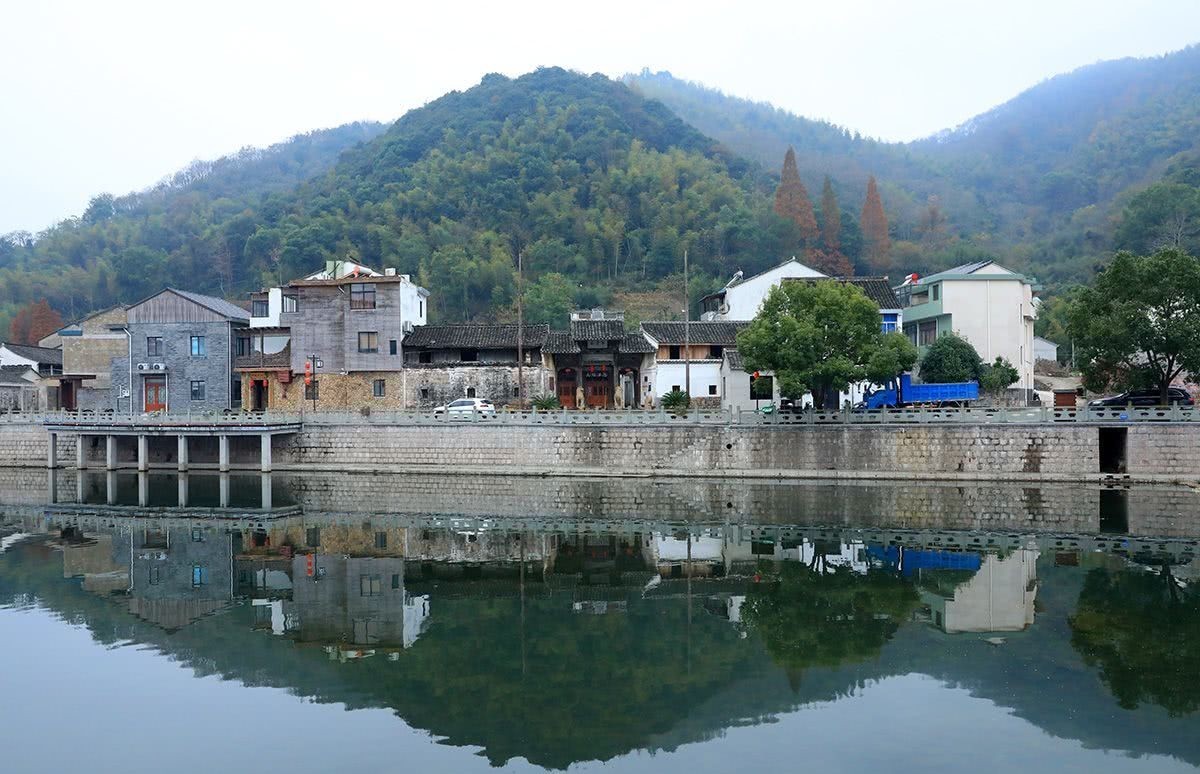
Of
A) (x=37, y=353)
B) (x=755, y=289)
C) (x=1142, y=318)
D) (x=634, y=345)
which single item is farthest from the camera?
(x=37, y=353)

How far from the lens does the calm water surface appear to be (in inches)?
538

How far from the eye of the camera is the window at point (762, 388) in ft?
152

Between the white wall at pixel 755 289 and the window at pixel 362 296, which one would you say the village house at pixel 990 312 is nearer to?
the white wall at pixel 755 289

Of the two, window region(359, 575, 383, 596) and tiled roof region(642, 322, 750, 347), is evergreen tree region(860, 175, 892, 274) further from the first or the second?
window region(359, 575, 383, 596)

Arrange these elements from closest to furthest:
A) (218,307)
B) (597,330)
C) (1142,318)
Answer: (1142,318)
(597,330)
(218,307)

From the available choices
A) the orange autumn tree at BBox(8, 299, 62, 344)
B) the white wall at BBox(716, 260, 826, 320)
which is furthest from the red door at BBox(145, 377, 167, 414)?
the orange autumn tree at BBox(8, 299, 62, 344)

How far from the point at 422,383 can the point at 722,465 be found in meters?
17.7

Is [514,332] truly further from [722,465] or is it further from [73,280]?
[73,280]

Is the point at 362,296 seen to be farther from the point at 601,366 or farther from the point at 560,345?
the point at 601,366

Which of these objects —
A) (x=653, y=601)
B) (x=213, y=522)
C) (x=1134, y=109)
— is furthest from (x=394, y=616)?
(x=1134, y=109)

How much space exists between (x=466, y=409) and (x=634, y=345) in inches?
441

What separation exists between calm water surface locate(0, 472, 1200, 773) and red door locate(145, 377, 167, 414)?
58.4 ft

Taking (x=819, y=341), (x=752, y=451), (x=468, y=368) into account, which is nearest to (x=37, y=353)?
(x=468, y=368)

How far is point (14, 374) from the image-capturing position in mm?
58406
